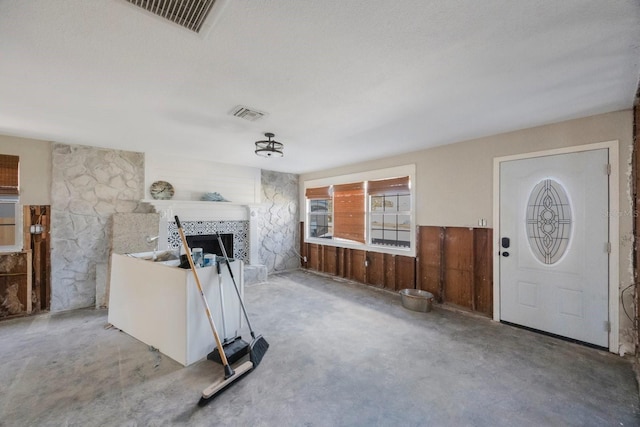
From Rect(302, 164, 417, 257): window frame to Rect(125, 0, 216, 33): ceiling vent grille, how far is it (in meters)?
3.63

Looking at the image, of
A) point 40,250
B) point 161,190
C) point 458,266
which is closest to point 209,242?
point 161,190

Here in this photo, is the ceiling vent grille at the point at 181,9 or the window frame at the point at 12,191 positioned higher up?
the ceiling vent grille at the point at 181,9

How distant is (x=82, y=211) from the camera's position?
3.90 m

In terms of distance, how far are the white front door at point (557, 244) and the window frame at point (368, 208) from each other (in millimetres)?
1243

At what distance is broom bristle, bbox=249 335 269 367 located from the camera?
93.0 inches

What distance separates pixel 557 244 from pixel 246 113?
374 centimetres

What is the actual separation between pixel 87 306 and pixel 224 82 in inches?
163

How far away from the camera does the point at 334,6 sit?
1324 millimetres

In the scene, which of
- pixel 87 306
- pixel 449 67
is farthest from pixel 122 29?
pixel 87 306

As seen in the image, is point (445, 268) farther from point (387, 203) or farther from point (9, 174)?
point (9, 174)

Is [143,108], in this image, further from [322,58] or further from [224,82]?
[322,58]

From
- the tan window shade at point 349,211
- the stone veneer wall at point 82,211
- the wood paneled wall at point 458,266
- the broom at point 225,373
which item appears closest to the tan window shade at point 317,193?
the tan window shade at point 349,211

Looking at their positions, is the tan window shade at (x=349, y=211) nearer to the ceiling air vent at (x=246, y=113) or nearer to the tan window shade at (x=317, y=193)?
the tan window shade at (x=317, y=193)

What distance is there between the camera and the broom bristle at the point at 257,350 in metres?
2.36
